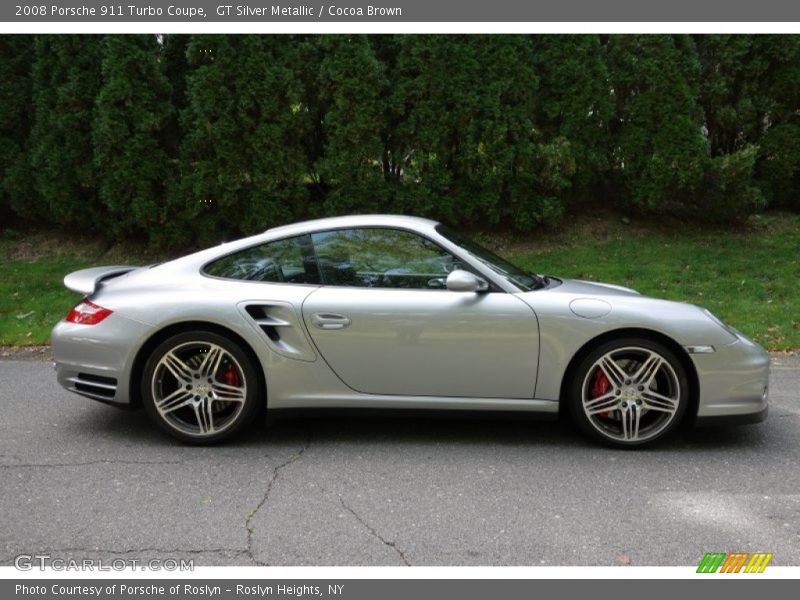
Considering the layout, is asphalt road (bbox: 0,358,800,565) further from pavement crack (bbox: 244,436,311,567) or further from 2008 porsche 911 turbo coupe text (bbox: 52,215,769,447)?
2008 porsche 911 turbo coupe text (bbox: 52,215,769,447)

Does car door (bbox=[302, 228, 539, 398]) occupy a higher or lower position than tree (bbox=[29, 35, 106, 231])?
lower

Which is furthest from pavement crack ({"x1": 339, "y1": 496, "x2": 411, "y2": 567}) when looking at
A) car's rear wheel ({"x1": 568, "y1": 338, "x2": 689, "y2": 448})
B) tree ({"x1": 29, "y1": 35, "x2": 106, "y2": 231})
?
tree ({"x1": 29, "y1": 35, "x2": 106, "y2": 231})

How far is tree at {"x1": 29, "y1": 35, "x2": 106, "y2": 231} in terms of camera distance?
8.88 m

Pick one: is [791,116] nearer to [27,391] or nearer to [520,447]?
[520,447]

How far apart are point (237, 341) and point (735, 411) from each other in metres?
2.89

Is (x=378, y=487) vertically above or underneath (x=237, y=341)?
underneath

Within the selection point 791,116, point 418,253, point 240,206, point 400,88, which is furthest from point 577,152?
point 418,253

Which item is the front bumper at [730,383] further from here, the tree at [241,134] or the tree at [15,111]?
the tree at [15,111]

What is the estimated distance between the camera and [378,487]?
3.52 m

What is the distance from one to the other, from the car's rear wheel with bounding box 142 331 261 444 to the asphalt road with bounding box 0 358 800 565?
0.15 meters
